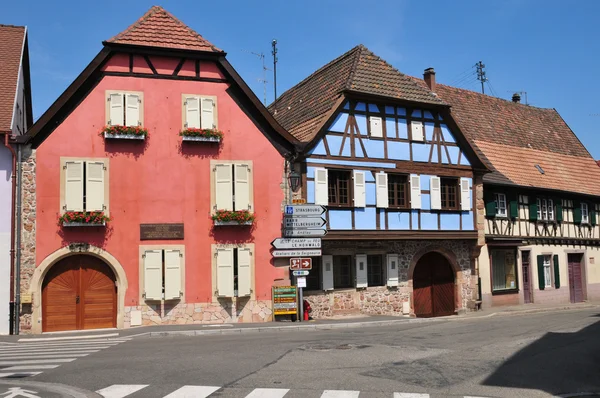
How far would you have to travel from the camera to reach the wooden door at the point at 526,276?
28.5 metres

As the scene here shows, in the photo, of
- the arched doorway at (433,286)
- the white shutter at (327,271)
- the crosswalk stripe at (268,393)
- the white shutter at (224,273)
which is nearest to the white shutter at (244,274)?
the white shutter at (224,273)

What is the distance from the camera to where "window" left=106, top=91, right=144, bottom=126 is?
1945 cm

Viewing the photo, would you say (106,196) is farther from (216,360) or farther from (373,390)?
(373,390)

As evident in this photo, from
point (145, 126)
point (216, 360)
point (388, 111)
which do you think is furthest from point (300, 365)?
point (388, 111)

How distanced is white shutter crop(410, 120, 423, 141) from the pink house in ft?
17.2

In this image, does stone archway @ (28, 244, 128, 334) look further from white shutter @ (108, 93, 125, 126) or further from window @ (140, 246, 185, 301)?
white shutter @ (108, 93, 125, 126)

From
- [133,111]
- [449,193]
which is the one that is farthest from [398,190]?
[133,111]

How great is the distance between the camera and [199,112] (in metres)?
20.3

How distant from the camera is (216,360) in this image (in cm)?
→ 1112

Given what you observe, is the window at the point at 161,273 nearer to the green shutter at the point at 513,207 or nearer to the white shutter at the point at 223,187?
the white shutter at the point at 223,187

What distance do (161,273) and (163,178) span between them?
292cm

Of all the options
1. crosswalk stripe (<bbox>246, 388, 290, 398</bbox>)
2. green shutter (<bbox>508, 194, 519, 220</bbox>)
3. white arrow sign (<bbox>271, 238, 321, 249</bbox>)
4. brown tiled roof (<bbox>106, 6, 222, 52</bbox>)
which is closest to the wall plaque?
white arrow sign (<bbox>271, 238, 321, 249</bbox>)

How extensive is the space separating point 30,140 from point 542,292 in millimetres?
22318

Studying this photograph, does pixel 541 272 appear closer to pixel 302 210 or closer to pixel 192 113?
pixel 302 210
